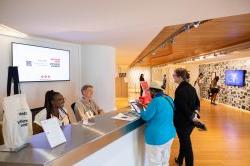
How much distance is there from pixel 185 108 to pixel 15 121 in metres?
2.55

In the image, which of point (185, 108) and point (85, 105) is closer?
point (185, 108)

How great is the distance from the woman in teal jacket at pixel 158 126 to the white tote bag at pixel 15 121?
1.49 metres

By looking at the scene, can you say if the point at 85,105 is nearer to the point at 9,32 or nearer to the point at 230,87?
the point at 9,32

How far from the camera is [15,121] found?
1472 millimetres

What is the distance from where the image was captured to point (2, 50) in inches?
160

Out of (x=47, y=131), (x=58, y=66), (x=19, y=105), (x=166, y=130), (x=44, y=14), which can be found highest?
(x=44, y=14)

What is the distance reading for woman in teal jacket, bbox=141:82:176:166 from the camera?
2.75 meters

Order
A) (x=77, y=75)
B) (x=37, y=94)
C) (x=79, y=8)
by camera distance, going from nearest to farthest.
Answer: (x=79, y=8) < (x=37, y=94) < (x=77, y=75)

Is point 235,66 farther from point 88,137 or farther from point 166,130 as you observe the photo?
point 88,137

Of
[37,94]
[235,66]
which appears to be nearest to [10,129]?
[37,94]

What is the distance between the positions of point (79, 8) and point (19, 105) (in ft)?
5.14

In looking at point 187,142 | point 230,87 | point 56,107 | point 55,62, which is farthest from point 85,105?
point 230,87

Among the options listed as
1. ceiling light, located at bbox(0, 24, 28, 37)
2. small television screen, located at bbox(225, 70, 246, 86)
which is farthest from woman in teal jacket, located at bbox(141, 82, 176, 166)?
small television screen, located at bbox(225, 70, 246, 86)

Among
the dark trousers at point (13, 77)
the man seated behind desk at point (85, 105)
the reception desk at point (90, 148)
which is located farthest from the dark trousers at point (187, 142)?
the dark trousers at point (13, 77)
